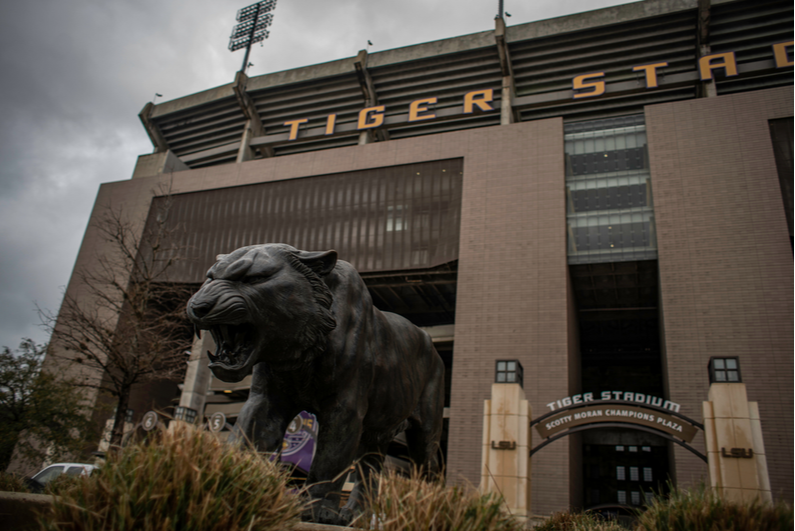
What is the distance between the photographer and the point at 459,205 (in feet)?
99.9

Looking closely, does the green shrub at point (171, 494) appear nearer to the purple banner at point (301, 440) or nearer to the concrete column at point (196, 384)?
the purple banner at point (301, 440)

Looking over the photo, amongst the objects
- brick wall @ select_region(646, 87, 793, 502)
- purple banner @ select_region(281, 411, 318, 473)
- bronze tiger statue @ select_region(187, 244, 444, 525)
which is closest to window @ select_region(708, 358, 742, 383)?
brick wall @ select_region(646, 87, 793, 502)

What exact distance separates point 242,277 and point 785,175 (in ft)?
98.7

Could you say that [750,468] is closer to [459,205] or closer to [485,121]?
[459,205]

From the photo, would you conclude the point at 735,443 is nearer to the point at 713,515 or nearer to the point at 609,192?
the point at 713,515

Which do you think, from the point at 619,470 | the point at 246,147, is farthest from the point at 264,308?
the point at 246,147

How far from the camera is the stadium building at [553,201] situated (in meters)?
24.0

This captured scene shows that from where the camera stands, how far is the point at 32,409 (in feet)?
51.6

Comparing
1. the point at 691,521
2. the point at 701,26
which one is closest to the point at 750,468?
the point at 691,521

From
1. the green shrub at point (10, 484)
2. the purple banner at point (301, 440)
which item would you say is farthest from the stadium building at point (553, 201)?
the green shrub at point (10, 484)

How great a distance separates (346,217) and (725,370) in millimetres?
21650

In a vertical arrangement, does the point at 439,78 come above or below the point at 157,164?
above

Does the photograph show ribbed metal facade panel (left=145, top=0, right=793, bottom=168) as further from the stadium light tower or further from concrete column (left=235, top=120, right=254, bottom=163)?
the stadium light tower

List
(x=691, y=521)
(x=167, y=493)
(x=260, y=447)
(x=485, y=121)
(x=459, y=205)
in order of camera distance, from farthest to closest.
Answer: (x=485, y=121) < (x=459, y=205) < (x=260, y=447) < (x=691, y=521) < (x=167, y=493)
